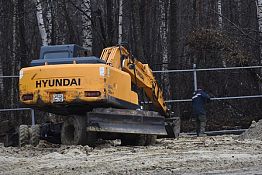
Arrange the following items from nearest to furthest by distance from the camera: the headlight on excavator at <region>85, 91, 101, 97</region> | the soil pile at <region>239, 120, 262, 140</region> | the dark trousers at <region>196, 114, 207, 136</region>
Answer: the headlight on excavator at <region>85, 91, 101, 97</region>
the soil pile at <region>239, 120, 262, 140</region>
the dark trousers at <region>196, 114, 207, 136</region>

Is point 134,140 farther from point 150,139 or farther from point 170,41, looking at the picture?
point 170,41

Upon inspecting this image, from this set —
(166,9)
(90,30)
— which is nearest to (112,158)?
(90,30)

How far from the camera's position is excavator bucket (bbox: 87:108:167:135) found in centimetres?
1321

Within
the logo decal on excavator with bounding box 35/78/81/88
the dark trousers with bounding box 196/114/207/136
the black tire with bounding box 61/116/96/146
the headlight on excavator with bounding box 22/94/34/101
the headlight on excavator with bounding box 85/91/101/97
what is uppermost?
the logo decal on excavator with bounding box 35/78/81/88

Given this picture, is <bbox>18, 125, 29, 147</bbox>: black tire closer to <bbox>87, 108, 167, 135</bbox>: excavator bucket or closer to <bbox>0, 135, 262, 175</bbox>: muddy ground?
<bbox>0, 135, 262, 175</bbox>: muddy ground

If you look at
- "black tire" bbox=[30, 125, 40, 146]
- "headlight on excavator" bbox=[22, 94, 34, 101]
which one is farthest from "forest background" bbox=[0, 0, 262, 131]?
"headlight on excavator" bbox=[22, 94, 34, 101]

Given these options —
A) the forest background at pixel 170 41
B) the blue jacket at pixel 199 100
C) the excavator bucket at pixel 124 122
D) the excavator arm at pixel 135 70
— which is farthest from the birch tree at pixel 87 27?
the excavator bucket at pixel 124 122

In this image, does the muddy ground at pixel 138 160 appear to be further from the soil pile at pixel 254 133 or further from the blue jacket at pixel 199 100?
the blue jacket at pixel 199 100

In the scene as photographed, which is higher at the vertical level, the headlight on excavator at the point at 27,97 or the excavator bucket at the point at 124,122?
the headlight on excavator at the point at 27,97

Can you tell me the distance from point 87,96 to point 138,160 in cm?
285

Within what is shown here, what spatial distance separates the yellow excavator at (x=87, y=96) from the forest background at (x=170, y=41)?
445cm

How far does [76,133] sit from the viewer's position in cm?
1362

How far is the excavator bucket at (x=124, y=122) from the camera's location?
13211 millimetres

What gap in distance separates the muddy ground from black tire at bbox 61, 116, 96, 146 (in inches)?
21.9
